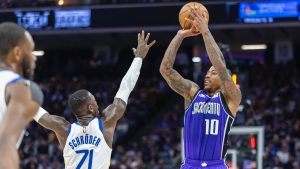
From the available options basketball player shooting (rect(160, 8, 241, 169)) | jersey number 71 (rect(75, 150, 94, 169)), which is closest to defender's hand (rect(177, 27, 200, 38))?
basketball player shooting (rect(160, 8, 241, 169))

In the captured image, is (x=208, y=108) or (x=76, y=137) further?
(x=208, y=108)

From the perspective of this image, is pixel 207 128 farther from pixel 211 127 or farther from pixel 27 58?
pixel 27 58

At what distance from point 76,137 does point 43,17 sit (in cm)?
→ 1413

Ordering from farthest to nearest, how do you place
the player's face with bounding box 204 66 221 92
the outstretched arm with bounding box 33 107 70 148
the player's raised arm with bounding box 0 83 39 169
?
the player's face with bounding box 204 66 221 92
the outstretched arm with bounding box 33 107 70 148
the player's raised arm with bounding box 0 83 39 169

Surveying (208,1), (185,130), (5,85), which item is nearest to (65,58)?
(208,1)

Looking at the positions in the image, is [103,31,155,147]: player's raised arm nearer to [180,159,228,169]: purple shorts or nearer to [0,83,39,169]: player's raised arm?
[180,159,228,169]: purple shorts

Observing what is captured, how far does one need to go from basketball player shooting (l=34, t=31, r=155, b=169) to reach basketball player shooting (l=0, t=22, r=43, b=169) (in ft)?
7.19

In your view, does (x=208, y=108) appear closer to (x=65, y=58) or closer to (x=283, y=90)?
(x=283, y=90)

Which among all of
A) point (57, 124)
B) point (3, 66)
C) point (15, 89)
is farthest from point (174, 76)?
point (15, 89)

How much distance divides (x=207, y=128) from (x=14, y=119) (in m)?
3.41

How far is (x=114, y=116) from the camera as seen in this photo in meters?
6.25

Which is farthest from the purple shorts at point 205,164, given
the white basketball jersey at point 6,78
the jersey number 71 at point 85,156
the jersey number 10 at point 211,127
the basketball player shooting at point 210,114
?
the white basketball jersey at point 6,78

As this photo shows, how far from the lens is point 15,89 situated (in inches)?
145

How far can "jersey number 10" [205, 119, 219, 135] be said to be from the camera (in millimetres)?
6798
